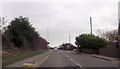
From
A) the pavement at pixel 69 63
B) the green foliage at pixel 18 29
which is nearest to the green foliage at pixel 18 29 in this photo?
the green foliage at pixel 18 29

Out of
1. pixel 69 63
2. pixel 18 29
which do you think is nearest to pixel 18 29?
pixel 18 29

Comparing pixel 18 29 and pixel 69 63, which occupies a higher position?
pixel 18 29

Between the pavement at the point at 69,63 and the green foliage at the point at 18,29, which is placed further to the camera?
the green foliage at the point at 18,29

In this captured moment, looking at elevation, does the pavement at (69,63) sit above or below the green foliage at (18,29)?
below

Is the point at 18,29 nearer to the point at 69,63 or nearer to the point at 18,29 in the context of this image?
the point at 18,29

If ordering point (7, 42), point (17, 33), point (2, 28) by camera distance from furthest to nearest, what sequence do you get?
point (17, 33)
point (7, 42)
point (2, 28)

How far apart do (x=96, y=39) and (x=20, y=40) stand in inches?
797

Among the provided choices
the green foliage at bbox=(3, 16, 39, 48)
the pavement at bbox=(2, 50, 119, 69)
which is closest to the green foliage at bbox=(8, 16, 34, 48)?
the green foliage at bbox=(3, 16, 39, 48)

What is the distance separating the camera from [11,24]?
155ft

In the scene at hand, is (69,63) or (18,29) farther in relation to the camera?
(18,29)

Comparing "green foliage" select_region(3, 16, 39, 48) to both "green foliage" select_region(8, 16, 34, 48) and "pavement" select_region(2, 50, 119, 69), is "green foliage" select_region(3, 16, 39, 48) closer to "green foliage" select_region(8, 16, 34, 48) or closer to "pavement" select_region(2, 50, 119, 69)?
"green foliage" select_region(8, 16, 34, 48)

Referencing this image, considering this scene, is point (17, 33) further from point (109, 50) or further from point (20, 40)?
point (109, 50)

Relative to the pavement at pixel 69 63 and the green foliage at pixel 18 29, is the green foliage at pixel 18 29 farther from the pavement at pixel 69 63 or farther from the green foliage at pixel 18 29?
the pavement at pixel 69 63

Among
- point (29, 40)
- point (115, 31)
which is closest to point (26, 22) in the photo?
point (29, 40)
